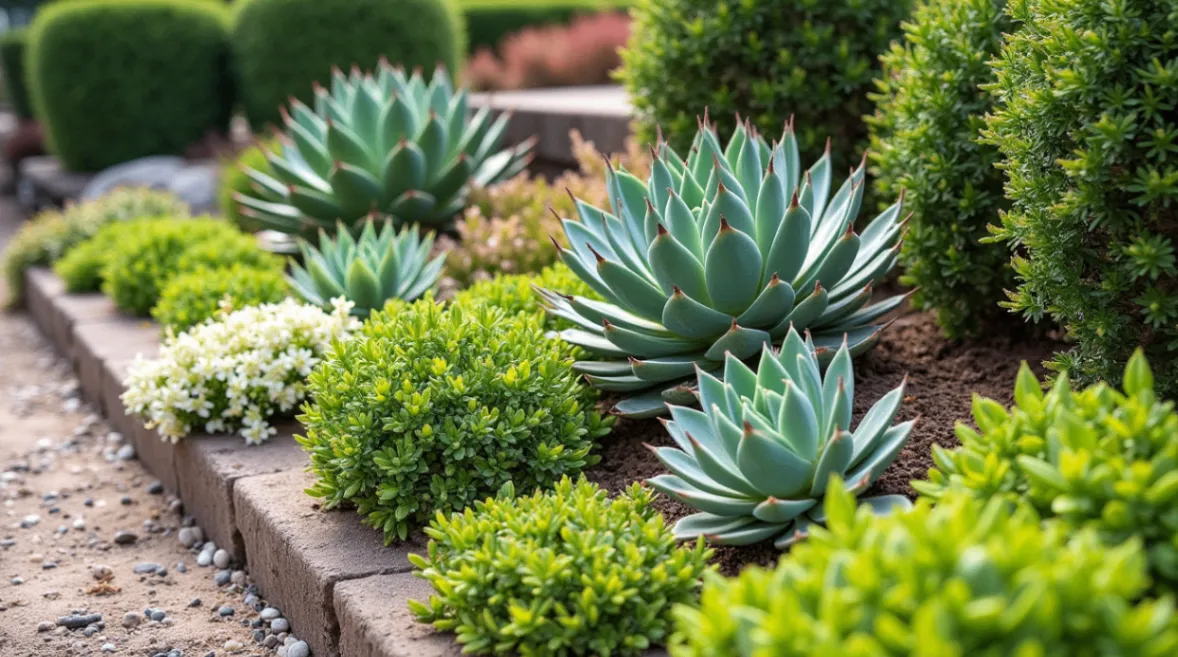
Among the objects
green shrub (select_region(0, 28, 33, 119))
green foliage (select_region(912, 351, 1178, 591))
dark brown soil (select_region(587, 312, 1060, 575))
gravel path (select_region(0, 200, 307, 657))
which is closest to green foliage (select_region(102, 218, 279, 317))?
gravel path (select_region(0, 200, 307, 657))

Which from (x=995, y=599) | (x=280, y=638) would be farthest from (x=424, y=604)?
(x=995, y=599)

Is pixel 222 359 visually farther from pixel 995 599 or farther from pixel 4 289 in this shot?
pixel 4 289

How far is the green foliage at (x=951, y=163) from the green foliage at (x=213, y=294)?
2.53 m

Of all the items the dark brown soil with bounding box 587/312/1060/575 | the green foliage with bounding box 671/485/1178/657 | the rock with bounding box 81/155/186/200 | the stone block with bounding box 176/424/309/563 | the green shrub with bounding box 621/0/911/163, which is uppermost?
the green shrub with bounding box 621/0/911/163

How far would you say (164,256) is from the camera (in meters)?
5.61

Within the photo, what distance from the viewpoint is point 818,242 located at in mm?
3324

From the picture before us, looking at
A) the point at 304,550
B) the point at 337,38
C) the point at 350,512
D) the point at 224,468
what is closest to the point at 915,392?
the point at 350,512

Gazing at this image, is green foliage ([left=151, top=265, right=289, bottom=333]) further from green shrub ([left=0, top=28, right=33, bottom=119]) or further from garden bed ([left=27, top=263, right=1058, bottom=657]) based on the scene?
green shrub ([left=0, top=28, right=33, bottom=119])

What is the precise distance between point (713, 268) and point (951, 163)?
1002 mm

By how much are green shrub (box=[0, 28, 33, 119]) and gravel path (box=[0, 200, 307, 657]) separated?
12.2m

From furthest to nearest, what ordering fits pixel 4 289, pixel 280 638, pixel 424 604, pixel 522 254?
pixel 4 289 → pixel 522 254 → pixel 280 638 → pixel 424 604

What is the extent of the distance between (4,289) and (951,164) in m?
8.18

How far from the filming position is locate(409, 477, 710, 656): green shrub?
231cm

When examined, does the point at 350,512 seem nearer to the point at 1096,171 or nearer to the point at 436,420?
the point at 436,420
